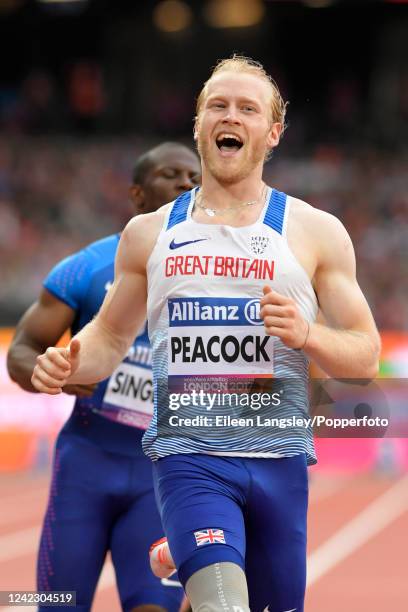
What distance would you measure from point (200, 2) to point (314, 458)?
21455mm

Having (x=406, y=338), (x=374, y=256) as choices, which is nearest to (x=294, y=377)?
(x=406, y=338)

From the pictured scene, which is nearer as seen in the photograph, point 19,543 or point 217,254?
point 217,254

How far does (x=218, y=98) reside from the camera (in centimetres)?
397

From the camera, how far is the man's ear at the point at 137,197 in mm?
5586

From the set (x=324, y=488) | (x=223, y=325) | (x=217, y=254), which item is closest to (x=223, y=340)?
(x=223, y=325)

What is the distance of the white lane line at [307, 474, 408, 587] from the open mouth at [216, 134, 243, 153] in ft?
17.5

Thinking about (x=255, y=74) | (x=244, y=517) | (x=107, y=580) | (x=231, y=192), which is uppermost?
(x=255, y=74)

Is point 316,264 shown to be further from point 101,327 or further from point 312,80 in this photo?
point 312,80

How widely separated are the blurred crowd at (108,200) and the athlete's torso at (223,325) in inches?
525

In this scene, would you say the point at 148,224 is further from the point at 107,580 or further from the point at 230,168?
the point at 107,580

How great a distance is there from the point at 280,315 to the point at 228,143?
0.69m

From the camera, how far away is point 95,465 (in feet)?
16.6

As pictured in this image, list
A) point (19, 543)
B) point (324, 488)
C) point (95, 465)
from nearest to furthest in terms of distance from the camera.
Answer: point (95, 465) < point (19, 543) < point (324, 488)

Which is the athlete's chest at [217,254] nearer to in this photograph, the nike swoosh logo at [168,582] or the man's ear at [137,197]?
the nike swoosh logo at [168,582]
